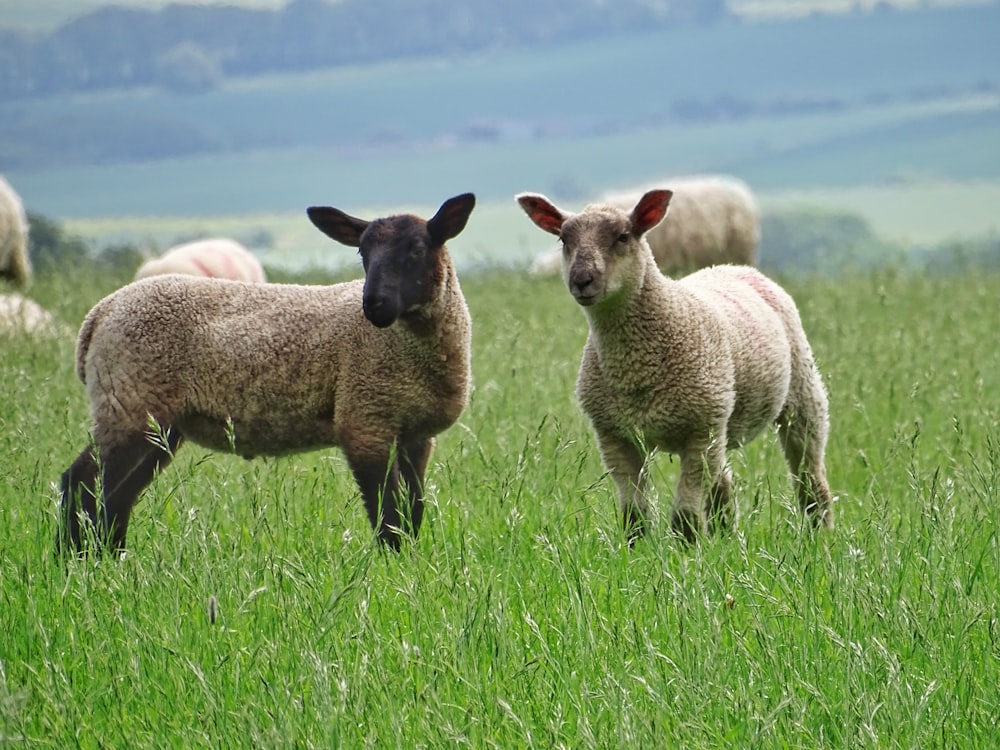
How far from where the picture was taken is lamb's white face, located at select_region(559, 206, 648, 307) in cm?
470

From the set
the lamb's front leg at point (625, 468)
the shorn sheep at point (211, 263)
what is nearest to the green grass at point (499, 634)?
the lamb's front leg at point (625, 468)

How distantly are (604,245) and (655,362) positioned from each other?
1.54ft

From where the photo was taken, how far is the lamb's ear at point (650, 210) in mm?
4922

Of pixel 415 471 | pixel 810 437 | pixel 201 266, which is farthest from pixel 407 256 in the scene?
pixel 201 266

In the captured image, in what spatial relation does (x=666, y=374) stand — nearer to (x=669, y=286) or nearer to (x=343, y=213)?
(x=669, y=286)

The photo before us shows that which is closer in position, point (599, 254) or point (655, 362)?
point (599, 254)

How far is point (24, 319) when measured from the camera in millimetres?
9602

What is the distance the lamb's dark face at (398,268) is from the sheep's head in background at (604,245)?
0.48 meters

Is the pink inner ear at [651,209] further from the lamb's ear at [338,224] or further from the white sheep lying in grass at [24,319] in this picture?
the white sheep lying in grass at [24,319]

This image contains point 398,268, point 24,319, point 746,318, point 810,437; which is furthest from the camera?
point 24,319

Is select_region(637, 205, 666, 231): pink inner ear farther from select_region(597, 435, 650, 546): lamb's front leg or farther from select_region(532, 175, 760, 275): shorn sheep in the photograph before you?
select_region(532, 175, 760, 275): shorn sheep

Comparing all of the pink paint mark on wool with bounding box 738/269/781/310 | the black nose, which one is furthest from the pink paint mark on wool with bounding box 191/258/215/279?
the black nose

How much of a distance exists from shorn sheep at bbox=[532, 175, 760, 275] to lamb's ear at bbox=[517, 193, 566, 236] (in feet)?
36.7

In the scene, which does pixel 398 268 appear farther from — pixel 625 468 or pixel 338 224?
pixel 625 468
